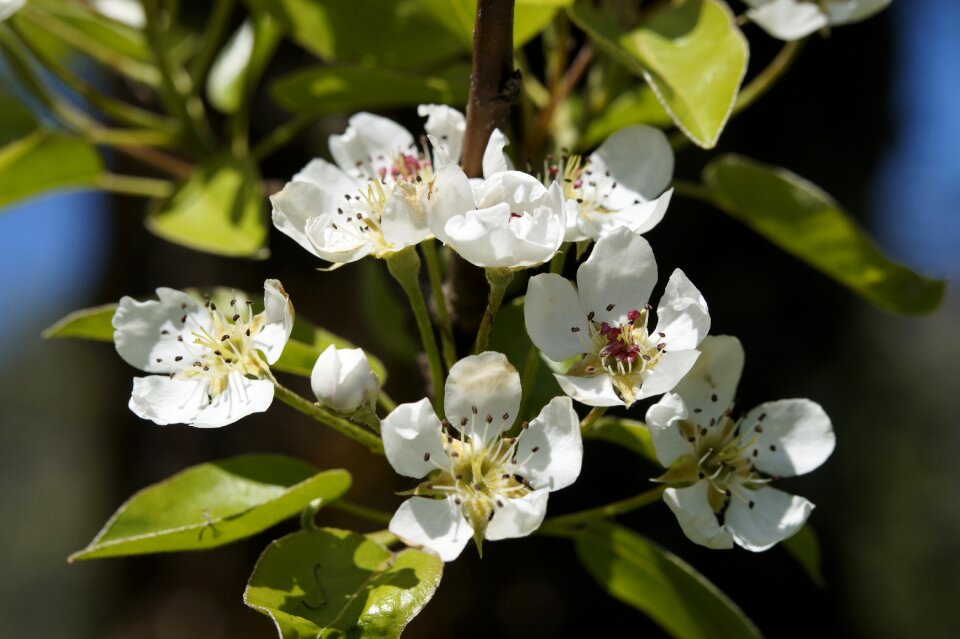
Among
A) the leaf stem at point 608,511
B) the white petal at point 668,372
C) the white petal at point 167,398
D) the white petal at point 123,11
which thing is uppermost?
the white petal at point 668,372

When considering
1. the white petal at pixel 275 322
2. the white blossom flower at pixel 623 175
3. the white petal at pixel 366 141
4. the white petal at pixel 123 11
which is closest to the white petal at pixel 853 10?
the white blossom flower at pixel 623 175

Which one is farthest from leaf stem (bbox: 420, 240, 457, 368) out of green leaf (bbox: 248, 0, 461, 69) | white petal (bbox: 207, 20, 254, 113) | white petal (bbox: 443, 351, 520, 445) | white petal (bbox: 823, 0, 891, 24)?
white petal (bbox: 207, 20, 254, 113)

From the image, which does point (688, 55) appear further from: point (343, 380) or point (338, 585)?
point (338, 585)

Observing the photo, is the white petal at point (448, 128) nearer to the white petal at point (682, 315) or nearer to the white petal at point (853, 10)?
the white petal at point (682, 315)

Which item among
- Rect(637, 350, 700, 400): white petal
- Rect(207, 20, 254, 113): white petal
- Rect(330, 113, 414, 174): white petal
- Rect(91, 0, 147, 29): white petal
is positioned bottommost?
Rect(207, 20, 254, 113): white petal

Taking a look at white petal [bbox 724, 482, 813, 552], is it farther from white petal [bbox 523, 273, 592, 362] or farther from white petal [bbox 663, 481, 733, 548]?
white petal [bbox 523, 273, 592, 362]
